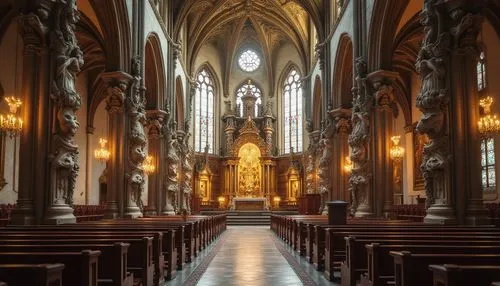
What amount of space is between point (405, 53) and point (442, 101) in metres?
18.6

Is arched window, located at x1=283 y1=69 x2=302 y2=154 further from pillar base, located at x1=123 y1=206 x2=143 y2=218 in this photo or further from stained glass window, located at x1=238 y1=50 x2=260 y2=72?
pillar base, located at x1=123 y1=206 x2=143 y2=218

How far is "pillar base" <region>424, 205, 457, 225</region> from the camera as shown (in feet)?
37.3

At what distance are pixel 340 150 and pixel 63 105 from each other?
17.0m

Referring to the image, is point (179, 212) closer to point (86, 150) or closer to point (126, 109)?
point (86, 150)

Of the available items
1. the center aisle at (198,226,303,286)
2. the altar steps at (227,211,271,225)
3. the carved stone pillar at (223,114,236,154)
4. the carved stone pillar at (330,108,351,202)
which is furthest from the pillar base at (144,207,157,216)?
the carved stone pillar at (223,114,236,154)

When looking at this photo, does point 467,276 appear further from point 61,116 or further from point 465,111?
point 61,116

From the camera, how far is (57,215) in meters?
12.0

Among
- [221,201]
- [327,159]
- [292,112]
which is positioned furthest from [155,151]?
[292,112]

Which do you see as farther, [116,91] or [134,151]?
[134,151]

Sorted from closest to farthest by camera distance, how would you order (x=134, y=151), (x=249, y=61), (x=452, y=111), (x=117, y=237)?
(x=117, y=237) < (x=452, y=111) < (x=134, y=151) < (x=249, y=61)

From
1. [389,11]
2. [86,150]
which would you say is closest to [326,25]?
[389,11]

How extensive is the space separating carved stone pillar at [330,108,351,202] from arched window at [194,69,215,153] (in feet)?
67.7

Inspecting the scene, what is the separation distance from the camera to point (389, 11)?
18.1 m

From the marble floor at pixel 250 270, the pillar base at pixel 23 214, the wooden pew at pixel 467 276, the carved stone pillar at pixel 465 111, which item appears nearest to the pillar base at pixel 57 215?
the pillar base at pixel 23 214
